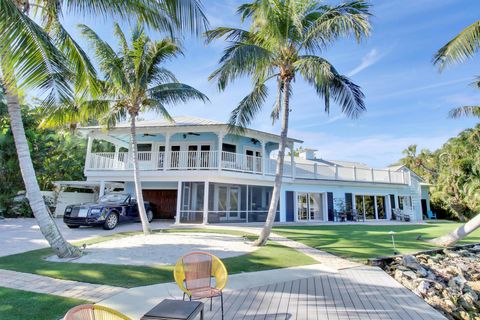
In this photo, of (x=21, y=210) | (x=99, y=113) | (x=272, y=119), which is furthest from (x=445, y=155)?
(x=21, y=210)

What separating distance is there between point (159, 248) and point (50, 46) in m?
6.36

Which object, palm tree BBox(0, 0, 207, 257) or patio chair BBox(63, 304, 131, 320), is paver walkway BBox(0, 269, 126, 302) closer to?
palm tree BBox(0, 0, 207, 257)

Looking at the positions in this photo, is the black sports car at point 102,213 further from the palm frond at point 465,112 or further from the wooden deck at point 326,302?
the palm frond at point 465,112

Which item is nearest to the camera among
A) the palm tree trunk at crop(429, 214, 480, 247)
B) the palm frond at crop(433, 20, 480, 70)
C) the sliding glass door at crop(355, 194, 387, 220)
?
the palm frond at crop(433, 20, 480, 70)

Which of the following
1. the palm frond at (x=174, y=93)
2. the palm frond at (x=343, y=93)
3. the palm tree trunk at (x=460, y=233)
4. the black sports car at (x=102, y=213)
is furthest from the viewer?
the palm frond at (x=174, y=93)

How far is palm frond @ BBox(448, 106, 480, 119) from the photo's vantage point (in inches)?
644

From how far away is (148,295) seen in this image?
487 cm

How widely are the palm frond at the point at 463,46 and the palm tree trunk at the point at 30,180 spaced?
13.0 m

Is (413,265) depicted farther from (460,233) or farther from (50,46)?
(50,46)

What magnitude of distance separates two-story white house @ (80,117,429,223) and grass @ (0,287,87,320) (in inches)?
412

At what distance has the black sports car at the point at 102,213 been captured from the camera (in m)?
12.5

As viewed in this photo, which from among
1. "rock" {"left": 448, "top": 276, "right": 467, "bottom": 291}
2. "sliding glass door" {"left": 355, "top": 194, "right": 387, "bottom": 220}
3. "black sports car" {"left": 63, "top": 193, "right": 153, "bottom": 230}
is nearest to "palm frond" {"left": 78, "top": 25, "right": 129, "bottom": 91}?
"black sports car" {"left": 63, "top": 193, "right": 153, "bottom": 230}

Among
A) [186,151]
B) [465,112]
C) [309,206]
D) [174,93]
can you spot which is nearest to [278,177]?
[174,93]

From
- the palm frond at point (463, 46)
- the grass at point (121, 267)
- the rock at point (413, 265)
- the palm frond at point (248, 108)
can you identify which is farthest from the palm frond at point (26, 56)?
the palm frond at point (463, 46)
